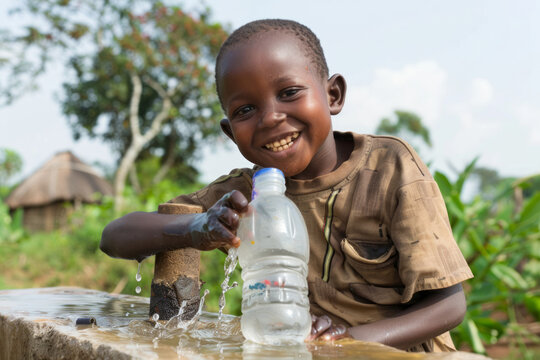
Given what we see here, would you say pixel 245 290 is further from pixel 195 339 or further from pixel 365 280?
pixel 365 280

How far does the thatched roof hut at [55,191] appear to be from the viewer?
59.0 feet

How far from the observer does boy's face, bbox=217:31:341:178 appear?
1712mm

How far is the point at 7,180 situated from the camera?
37.1 metres

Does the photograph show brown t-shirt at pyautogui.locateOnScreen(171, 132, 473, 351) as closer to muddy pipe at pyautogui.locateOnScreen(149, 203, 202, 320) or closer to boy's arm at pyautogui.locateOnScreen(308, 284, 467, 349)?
boy's arm at pyautogui.locateOnScreen(308, 284, 467, 349)

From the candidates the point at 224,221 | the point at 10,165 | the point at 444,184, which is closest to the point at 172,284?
the point at 224,221

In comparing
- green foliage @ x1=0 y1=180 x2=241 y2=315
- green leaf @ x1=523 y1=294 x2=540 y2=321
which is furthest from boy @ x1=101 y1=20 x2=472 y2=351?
green foliage @ x1=0 y1=180 x2=241 y2=315

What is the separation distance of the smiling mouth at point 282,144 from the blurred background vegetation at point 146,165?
260cm

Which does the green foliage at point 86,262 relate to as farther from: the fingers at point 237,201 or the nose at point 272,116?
the fingers at point 237,201

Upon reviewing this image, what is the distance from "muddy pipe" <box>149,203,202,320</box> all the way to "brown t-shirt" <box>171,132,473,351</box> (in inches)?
18.2

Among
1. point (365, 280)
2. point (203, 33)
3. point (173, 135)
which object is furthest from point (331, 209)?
point (173, 135)

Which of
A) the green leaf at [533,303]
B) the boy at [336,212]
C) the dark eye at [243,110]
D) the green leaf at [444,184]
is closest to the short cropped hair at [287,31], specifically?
the boy at [336,212]

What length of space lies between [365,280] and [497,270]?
9.55 feet

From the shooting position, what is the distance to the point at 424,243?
1.58 metres

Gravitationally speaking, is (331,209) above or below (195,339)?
above
